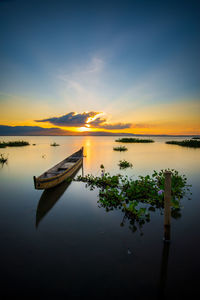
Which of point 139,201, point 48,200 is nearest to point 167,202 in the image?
point 139,201

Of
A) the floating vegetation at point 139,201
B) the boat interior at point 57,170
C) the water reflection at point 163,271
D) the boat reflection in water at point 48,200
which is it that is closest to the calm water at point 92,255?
the water reflection at point 163,271

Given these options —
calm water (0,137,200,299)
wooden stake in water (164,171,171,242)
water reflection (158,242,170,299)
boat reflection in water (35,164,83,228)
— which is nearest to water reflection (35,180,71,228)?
boat reflection in water (35,164,83,228)

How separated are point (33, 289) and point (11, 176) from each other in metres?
14.7

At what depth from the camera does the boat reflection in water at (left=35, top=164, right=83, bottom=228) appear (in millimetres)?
8336

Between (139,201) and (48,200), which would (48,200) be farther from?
(139,201)

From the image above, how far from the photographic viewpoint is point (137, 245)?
5.68 meters

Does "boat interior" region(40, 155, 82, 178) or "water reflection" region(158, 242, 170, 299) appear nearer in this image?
"water reflection" region(158, 242, 170, 299)

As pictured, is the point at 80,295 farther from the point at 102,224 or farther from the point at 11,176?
the point at 11,176

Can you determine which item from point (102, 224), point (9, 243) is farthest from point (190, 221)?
point (9, 243)

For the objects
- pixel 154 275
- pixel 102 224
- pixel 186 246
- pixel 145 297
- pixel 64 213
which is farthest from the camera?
pixel 64 213

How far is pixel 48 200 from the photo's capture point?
397 inches

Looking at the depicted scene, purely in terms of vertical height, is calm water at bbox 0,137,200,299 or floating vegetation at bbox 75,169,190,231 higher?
floating vegetation at bbox 75,169,190,231

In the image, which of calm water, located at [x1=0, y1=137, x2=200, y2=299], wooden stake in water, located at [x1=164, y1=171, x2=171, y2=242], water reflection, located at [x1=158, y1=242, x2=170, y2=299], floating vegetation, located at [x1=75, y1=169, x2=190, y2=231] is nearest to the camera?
water reflection, located at [x1=158, y1=242, x2=170, y2=299]

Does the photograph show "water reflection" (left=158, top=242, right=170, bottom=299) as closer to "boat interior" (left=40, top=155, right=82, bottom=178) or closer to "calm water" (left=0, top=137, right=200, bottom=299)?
"calm water" (left=0, top=137, right=200, bottom=299)
